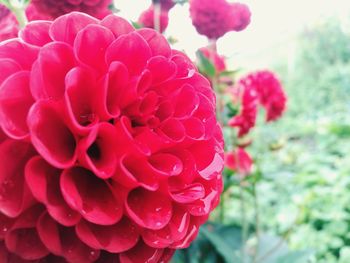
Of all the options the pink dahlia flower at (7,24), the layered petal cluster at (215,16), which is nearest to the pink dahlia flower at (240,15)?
the layered petal cluster at (215,16)

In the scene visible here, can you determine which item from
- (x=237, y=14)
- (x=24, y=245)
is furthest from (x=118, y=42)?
(x=237, y=14)

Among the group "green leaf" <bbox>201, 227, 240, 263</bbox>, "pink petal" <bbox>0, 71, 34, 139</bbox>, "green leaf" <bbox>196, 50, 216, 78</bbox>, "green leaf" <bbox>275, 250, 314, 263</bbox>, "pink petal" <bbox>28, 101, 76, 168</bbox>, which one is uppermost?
"pink petal" <bbox>0, 71, 34, 139</bbox>

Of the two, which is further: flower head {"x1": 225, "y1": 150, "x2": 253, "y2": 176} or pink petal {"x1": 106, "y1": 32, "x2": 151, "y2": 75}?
flower head {"x1": 225, "y1": 150, "x2": 253, "y2": 176}

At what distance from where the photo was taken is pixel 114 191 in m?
0.24

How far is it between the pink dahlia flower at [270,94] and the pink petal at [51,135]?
0.61 metres

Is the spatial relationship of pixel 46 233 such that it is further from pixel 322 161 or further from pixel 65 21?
pixel 322 161

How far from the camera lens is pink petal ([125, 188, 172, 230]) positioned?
232 millimetres

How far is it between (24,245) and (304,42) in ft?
15.0

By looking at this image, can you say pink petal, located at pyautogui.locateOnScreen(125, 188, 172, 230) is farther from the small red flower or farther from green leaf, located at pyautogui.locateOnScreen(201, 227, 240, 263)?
green leaf, located at pyautogui.locateOnScreen(201, 227, 240, 263)

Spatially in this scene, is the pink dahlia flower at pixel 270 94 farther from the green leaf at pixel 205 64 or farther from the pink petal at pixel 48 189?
the pink petal at pixel 48 189

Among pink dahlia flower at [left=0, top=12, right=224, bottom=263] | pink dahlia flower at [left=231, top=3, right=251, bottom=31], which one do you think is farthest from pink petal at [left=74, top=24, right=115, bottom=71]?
pink dahlia flower at [left=231, top=3, right=251, bottom=31]

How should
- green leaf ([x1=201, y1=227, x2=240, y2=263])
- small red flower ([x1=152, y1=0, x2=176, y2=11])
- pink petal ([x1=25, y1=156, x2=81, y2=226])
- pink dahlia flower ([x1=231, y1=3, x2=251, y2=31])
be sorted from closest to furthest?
1. pink petal ([x1=25, y1=156, x2=81, y2=226])
2. small red flower ([x1=152, y1=0, x2=176, y2=11])
3. pink dahlia flower ([x1=231, y1=3, x2=251, y2=31])
4. green leaf ([x1=201, y1=227, x2=240, y2=263])

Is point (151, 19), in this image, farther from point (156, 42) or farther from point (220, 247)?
point (220, 247)

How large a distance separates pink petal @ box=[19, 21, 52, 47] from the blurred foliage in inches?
19.6
